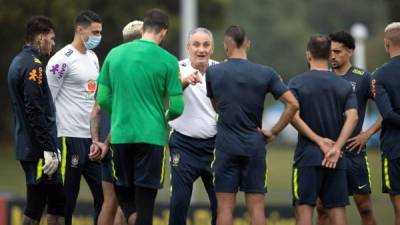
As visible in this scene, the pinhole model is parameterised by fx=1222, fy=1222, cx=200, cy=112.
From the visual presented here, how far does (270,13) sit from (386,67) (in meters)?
88.9

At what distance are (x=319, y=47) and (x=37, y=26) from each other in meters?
3.00

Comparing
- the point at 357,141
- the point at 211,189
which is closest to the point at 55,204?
the point at 211,189

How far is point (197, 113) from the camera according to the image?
1355cm

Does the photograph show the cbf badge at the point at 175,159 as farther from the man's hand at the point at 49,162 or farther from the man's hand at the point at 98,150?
the man's hand at the point at 49,162

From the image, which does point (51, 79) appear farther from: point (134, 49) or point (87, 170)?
point (134, 49)

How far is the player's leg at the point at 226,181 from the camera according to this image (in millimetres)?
12703

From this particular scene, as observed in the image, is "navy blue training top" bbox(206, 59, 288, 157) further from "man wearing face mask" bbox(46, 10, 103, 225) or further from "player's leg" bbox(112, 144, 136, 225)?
"man wearing face mask" bbox(46, 10, 103, 225)

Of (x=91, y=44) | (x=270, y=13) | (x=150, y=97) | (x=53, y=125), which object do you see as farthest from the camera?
(x=270, y=13)

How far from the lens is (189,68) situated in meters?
13.5

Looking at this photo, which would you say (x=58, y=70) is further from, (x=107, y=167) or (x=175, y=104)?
(x=175, y=104)

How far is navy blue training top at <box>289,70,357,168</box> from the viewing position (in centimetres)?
1255

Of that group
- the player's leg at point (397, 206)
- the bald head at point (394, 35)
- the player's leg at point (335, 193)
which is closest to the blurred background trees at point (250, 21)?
the bald head at point (394, 35)

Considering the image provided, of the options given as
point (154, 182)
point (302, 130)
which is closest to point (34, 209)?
point (154, 182)

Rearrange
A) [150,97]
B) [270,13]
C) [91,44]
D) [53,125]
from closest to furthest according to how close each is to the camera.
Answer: [150,97] < [53,125] < [91,44] < [270,13]
